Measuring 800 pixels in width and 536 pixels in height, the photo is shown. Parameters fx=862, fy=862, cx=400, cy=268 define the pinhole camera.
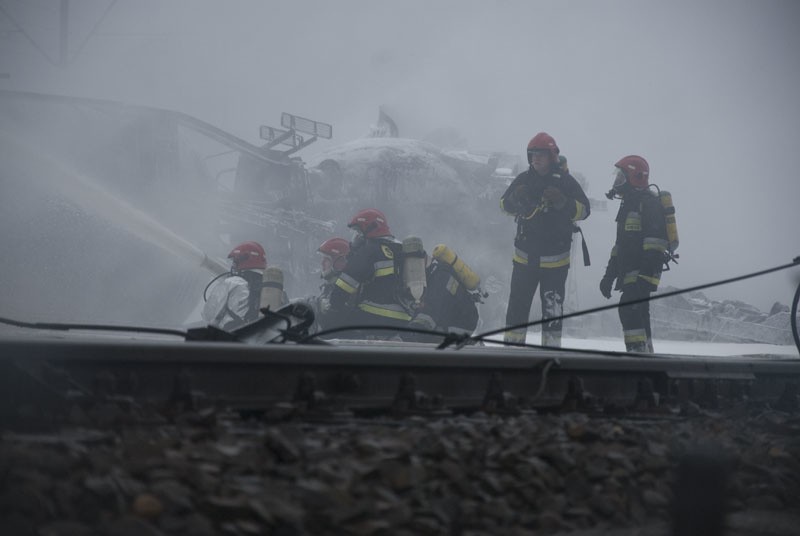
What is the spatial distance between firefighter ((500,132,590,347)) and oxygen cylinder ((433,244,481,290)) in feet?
1.39

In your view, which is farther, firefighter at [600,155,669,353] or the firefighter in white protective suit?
the firefighter in white protective suit

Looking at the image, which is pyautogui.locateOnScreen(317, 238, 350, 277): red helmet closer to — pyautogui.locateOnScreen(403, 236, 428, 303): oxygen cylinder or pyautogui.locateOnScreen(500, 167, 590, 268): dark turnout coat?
pyautogui.locateOnScreen(403, 236, 428, 303): oxygen cylinder

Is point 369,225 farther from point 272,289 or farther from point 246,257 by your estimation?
point 246,257

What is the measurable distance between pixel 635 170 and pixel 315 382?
213 inches

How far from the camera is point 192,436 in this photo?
2.03 meters

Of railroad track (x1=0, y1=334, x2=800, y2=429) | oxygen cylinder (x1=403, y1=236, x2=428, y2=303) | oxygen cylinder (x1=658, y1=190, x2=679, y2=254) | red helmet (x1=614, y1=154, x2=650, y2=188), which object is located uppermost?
red helmet (x1=614, y1=154, x2=650, y2=188)

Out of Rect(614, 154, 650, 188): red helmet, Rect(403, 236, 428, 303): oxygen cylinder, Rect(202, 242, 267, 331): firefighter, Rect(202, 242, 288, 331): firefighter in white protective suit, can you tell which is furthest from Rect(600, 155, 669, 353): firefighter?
Rect(202, 242, 267, 331): firefighter

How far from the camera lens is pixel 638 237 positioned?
24.1 ft

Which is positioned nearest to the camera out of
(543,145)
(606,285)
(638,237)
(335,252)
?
(638,237)

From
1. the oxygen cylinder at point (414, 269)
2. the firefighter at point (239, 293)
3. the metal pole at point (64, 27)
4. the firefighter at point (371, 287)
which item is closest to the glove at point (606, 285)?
the oxygen cylinder at point (414, 269)

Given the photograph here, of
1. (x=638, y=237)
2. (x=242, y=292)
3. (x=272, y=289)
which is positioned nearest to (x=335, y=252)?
(x=272, y=289)

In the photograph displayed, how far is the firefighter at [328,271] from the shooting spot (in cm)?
821

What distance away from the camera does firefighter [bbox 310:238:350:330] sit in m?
8.21

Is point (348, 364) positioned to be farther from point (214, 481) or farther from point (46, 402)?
point (214, 481)
